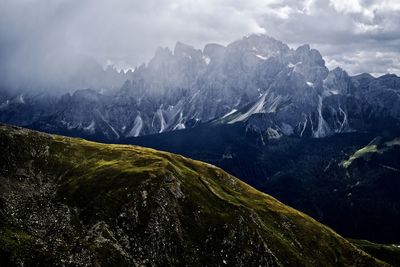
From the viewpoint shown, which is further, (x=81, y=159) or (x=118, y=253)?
(x=81, y=159)

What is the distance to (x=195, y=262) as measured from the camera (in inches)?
4641

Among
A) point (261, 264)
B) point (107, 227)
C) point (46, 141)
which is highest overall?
point (46, 141)

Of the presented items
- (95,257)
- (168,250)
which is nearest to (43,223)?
(95,257)

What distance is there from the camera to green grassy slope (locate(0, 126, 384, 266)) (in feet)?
356

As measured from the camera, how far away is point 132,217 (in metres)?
123

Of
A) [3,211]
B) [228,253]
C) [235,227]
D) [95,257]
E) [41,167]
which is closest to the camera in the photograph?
[95,257]

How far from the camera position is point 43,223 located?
373 feet

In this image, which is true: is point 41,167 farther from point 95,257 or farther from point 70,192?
point 95,257

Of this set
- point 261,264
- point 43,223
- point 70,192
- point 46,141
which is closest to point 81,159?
point 46,141

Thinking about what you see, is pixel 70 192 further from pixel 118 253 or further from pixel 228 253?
pixel 228 253

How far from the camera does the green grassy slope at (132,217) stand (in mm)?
108375

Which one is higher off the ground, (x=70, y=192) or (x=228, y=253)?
(x=70, y=192)

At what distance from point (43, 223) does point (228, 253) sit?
46.2 meters

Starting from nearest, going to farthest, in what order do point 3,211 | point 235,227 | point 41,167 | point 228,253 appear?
point 3,211
point 228,253
point 235,227
point 41,167
